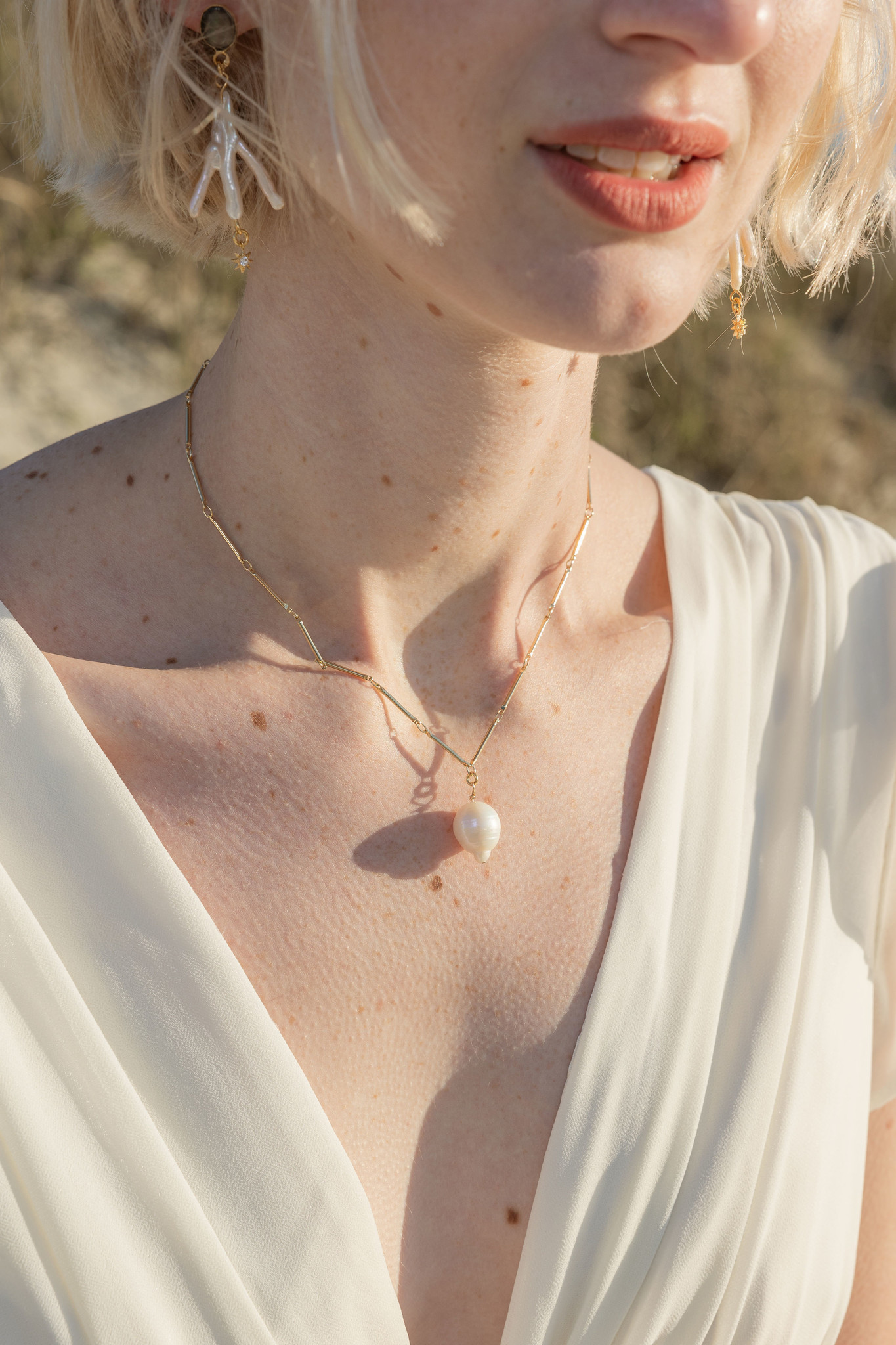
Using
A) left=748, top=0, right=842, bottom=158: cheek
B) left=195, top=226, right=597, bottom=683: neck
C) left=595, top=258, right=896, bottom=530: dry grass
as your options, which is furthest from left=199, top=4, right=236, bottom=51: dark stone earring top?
left=595, top=258, right=896, bottom=530: dry grass

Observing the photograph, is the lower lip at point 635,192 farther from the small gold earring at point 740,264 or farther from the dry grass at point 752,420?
the dry grass at point 752,420

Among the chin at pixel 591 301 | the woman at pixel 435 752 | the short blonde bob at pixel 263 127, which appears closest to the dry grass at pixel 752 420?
the short blonde bob at pixel 263 127

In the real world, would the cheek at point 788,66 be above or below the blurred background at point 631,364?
above

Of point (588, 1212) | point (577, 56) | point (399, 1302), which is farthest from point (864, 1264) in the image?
point (577, 56)

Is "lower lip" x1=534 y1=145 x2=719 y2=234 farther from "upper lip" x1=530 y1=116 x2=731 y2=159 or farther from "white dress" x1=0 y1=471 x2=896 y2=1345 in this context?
"white dress" x1=0 y1=471 x2=896 y2=1345

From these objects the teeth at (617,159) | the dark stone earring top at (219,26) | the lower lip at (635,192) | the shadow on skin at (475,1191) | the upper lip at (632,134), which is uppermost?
the dark stone earring top at (219,26)

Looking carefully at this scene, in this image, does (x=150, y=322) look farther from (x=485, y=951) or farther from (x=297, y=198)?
(x=485, y=951)

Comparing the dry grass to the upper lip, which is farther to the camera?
the dry grass
